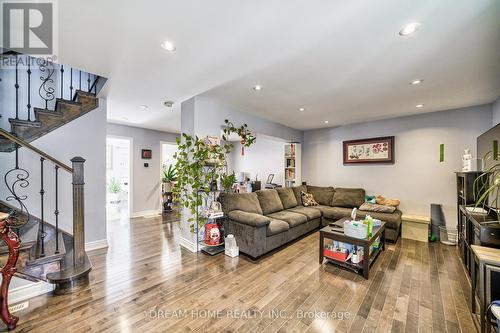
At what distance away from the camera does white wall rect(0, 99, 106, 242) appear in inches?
108

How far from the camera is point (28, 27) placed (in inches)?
69.6

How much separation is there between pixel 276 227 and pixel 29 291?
2917mm

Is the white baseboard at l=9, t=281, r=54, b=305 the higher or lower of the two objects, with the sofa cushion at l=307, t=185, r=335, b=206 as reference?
lower

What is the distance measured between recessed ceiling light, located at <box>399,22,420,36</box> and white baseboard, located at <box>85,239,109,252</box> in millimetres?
4801

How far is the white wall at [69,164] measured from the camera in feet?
9.04

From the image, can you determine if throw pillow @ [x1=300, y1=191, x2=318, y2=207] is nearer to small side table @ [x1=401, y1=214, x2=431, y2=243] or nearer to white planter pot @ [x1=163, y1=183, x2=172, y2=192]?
small side table @ [x1=401, y1=214, x2=431, y2=243]

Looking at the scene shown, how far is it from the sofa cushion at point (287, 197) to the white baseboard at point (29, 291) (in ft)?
12.4

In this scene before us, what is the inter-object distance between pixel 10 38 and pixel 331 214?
202 inches

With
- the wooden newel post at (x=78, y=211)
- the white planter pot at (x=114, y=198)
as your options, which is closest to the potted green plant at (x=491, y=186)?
the wooden newel post at (x=78, y=211)

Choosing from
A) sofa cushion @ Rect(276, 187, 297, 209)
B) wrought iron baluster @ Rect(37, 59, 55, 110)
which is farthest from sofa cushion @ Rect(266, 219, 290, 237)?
wrought iron baluster @ Rect(37, 59, 55, 110)

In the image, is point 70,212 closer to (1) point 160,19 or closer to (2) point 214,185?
(2) point 214,185

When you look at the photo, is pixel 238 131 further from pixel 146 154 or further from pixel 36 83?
pixel 146 154

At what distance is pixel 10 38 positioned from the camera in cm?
184

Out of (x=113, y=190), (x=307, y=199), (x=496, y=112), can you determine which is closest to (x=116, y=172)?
(x=113, y=190)
